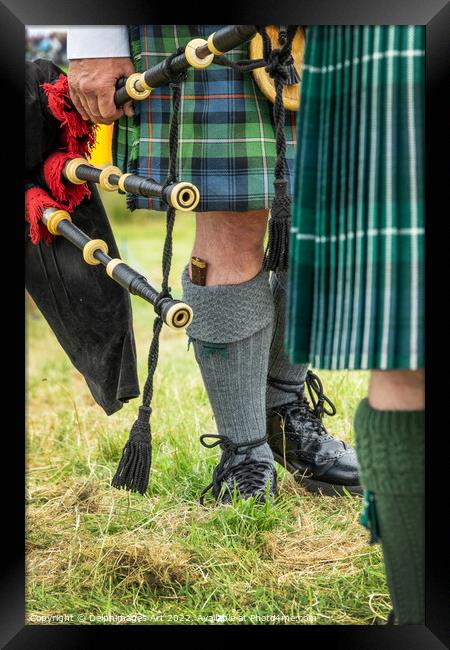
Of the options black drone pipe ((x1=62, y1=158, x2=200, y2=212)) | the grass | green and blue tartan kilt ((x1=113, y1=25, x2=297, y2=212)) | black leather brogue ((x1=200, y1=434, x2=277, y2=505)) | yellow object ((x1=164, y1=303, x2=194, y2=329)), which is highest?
green and blue tartan kilt ((x1=113, y1=25, x2=297, y2=212))

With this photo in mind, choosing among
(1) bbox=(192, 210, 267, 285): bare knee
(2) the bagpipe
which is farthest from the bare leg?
(2) the bagpipe

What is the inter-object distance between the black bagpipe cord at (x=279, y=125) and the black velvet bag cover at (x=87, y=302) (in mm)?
332

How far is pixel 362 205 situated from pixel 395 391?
0.23 meters

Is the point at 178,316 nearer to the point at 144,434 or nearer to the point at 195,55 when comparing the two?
the point at 144,434

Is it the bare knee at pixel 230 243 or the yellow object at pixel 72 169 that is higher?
the yellow object at pixel 72 169

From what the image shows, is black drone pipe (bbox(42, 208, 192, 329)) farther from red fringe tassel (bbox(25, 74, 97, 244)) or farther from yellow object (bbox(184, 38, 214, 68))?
yellow object (bbox(184, 38, 214, 68))

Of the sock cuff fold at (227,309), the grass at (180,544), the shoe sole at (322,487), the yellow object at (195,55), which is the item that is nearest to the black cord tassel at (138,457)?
the grass at (180,544)

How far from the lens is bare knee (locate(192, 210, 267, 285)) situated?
1.61 meters

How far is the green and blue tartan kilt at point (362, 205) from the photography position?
101 cm

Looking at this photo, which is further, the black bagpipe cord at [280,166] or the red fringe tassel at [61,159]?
the red fringe tassel at [61,159]

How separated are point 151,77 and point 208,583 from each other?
33.0 inches

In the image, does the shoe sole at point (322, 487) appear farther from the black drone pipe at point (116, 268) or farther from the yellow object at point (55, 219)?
the yellow object at point (55, 219)
